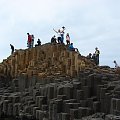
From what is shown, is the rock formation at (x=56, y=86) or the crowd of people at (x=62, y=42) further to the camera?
the crowd of people at (x=62, y=42)

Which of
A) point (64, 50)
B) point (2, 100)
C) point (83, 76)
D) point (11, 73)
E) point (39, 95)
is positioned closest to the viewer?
point (83, 76)

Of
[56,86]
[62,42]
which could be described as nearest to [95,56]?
[62,42]

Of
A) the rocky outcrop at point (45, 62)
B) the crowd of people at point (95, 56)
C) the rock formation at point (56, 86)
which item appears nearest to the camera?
the rock formation at point (56, 86)

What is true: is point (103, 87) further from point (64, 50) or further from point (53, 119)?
point (64, 50)

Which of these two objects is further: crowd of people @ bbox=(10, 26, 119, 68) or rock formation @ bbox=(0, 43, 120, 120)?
crowd of people @ bbox=(10, 26, 119, 68)

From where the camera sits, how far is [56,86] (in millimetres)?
18656

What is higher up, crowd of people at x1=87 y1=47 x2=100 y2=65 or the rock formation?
crowd of people at x1=87 y1=47 x2=100 y2=65

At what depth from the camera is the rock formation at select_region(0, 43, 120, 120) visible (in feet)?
52.2

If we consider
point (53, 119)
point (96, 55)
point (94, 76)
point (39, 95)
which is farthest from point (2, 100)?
point (96, 55)

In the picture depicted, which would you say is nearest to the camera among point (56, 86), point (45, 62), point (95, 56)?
point (56, 86)

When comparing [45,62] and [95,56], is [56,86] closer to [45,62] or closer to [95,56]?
[45,62]

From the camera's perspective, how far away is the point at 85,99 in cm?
1672

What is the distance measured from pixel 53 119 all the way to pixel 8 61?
36.7 ft

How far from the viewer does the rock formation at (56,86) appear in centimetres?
1591
